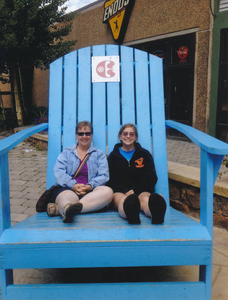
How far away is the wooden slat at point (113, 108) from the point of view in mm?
2504

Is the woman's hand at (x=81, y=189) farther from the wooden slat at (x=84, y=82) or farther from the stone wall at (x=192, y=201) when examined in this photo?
the stone wall at (x=192, y=201)

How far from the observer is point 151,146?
2498 millimetres

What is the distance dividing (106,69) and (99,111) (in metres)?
0.40

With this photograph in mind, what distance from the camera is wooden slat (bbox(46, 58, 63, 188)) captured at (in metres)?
2.39

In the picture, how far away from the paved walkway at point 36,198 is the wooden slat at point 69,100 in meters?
0.96

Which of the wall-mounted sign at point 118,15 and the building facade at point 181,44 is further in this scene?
the wall-mounted sign at point 118,15

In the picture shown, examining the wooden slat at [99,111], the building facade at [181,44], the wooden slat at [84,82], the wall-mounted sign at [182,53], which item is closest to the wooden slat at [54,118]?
the wooden slat at [84,82]

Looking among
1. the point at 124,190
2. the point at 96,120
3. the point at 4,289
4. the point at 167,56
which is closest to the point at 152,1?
the point at 167,56

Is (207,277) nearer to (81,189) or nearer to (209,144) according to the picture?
(209,144)

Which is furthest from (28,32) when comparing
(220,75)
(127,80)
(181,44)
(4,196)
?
(4,196)

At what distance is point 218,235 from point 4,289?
1.64 meters

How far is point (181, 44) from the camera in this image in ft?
22.2

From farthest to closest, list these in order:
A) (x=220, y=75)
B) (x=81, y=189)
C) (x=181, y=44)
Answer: (x=181, y=44), (x=220, y=75), (x=81, y=189)

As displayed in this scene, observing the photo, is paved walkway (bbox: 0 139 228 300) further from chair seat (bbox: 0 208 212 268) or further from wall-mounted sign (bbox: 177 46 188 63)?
wall-mounted sign (bbox: 177 46 188 63)
